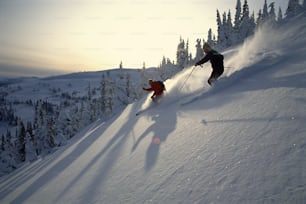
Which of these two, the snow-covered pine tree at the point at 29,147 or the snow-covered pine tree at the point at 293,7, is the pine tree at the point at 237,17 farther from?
the snow-covered pine tree at the point at 29,147

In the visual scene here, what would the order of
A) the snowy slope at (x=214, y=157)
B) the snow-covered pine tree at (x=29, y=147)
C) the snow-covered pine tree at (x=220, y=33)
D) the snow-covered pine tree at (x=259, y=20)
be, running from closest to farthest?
the snowy slope at (x=214, y=157)
the snow-covered pine tree at (x=29, y=147)
the snow-covered pine tree at (x=259, y=20)
the snow-covered pine tree at (x=220, y=33)

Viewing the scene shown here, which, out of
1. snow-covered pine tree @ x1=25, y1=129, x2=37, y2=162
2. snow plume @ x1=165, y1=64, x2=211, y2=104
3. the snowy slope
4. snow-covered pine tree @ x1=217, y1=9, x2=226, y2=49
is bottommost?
snow-covered pine tree @ x1=25, y1=129, x2=37, y2=162

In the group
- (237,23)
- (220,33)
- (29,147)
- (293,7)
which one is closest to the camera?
(29,147)

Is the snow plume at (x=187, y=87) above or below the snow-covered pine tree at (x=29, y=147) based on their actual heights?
above

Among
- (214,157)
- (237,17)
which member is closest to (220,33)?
(237,17)

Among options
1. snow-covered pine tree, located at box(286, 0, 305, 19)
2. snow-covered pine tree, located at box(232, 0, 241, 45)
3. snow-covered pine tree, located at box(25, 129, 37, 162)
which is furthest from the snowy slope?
snow-covered pine tree, located at box(232, 0, 241, 45)

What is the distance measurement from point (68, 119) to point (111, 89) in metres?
15.0

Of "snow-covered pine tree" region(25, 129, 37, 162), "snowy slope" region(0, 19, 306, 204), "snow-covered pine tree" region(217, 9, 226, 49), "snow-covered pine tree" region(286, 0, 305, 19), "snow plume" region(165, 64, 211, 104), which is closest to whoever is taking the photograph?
"snowy slope" region(0, 19, 306, 204)

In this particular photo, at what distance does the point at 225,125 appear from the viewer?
4.33 meters

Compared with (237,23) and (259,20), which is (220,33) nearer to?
(237,23)

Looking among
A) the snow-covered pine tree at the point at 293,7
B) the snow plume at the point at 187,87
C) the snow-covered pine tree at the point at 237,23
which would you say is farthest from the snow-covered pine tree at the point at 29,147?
the snow-covered pine tree at the point at 293,7

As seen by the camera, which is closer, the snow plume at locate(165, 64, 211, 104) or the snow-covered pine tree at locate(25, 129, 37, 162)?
the snow plume at locate(165, 64, 211, 104)

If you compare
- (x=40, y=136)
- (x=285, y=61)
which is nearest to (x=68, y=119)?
(x=40, y=136)

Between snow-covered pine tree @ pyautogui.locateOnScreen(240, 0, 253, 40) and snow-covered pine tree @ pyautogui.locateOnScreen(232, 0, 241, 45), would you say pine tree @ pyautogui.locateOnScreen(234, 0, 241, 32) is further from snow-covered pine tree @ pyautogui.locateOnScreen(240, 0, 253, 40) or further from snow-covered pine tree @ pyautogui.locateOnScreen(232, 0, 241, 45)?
snow-covered pine tree @ pyautogui.locateOnScreen(240, 0, 253, 40)
